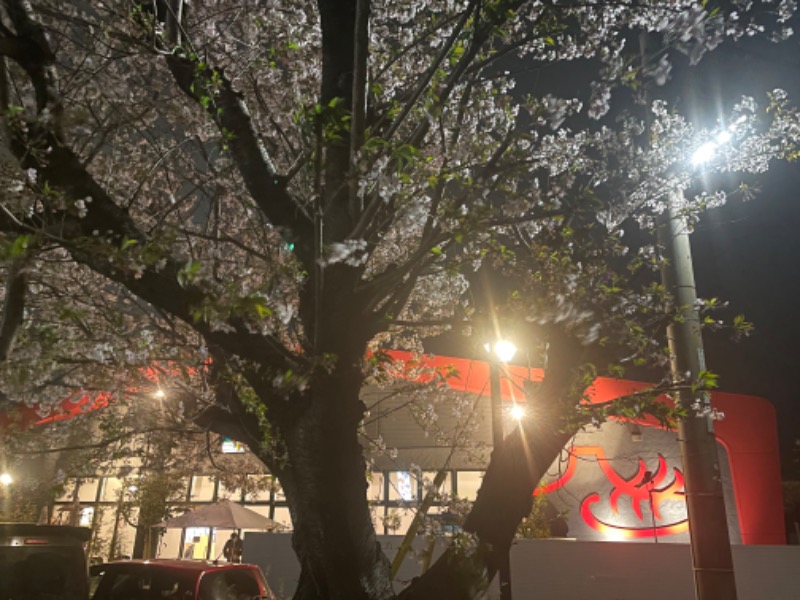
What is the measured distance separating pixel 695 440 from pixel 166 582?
5770mm

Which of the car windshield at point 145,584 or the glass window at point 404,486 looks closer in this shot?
the car windshield at point 145,584

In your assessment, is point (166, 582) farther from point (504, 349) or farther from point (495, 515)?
point (504, 349)

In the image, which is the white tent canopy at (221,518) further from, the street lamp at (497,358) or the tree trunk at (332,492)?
the tree trunk at (332,492)

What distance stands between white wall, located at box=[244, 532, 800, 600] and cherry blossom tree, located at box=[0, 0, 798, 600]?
6297 millimetres

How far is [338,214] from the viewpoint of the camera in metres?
5.21

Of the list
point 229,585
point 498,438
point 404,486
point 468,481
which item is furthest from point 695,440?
point 468,481

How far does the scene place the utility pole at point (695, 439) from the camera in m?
5.51

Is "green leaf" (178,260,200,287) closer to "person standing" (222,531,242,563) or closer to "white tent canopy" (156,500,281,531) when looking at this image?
"white tent canopy" (156,500,281,531)

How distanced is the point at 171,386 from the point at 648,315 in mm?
5820

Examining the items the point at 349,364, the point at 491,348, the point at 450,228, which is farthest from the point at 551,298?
the point at 349,364

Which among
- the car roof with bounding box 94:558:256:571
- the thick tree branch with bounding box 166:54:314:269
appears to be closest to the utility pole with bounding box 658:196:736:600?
the thick tree branch with bounding box 166:54:314:269

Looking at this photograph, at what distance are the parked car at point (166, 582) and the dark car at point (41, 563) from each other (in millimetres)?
1262

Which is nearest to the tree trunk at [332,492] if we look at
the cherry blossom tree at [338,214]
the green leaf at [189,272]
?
the cherry blossom tree at [338,214]

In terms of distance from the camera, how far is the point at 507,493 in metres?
5.38
